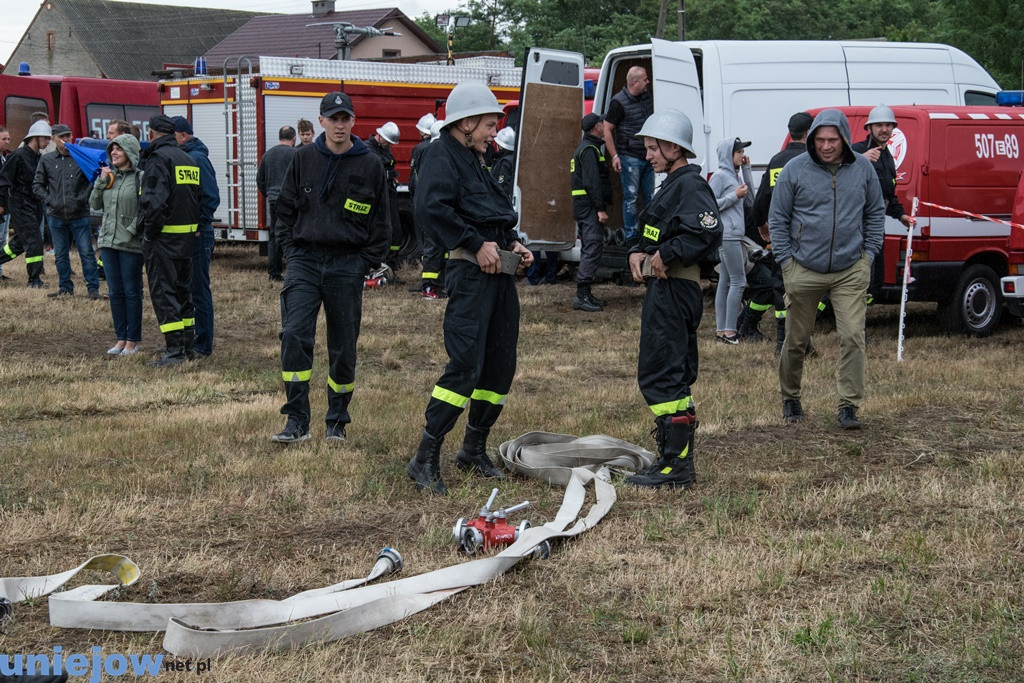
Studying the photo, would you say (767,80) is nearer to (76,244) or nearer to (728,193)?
(728,193)

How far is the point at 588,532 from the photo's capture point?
213 inches

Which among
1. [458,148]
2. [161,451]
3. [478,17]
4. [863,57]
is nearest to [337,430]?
[161,451]

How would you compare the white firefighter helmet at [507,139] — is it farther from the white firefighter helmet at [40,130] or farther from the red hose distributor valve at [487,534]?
the red hose distributor valve at [487,534]

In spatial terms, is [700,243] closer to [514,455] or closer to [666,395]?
[666,395]

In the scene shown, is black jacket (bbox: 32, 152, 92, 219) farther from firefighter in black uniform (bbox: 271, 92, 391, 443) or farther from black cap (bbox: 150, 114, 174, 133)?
firefighter in black uniform (bbox: 271, 92, 391, 443)

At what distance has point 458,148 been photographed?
6137 mm

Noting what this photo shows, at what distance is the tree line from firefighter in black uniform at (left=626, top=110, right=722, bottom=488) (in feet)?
115

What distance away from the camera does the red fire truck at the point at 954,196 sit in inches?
429

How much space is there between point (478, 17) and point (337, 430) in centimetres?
4616

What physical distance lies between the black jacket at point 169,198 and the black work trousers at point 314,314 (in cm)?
278

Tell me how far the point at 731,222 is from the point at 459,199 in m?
5.36

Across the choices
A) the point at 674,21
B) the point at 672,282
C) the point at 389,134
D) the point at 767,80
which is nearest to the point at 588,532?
the point at 672,282

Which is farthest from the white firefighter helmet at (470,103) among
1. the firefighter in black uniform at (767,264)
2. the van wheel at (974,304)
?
the van wheel at (974,304)

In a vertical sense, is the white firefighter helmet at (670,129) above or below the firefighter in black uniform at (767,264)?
above
